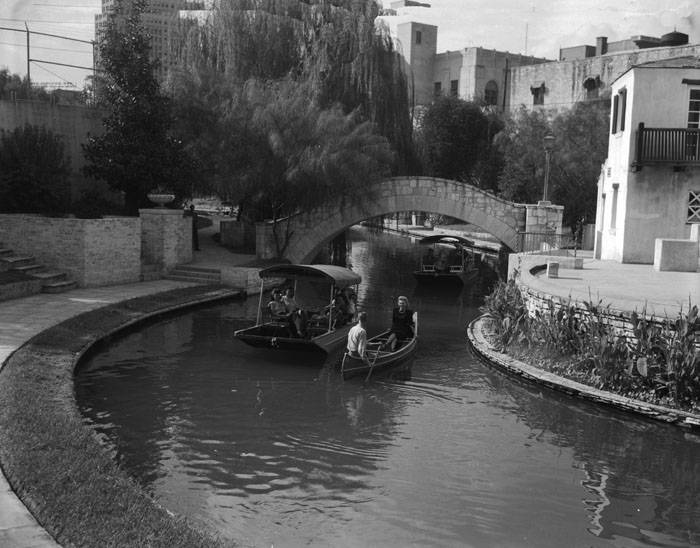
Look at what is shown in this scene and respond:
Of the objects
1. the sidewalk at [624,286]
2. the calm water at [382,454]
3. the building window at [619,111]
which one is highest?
the building window at [619,111]

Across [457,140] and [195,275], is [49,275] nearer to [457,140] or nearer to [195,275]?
[195,275]

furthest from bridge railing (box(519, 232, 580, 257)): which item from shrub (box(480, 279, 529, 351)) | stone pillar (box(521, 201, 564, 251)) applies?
shrub (box(480, 279, 529, 351))

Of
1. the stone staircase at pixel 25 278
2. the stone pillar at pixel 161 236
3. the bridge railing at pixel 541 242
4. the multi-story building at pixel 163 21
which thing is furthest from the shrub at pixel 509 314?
the multi-story building at pixel 163 21

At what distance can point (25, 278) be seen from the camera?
21.1 meters

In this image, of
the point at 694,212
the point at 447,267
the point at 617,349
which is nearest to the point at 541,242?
the point at 447,267

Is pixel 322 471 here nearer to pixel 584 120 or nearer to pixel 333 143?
pixel 333 143

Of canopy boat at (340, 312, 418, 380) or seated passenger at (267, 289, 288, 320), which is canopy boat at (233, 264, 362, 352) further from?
canopy boat at (340, 312, 418, 380)

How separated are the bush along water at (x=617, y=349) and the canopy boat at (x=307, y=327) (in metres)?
4.24

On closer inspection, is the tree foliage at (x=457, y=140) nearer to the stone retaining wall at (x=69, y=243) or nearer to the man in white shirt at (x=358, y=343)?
the stone retaining wall at (x=69, y=243)

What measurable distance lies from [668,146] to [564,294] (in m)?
9.32

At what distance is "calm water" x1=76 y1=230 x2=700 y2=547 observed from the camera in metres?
9.22

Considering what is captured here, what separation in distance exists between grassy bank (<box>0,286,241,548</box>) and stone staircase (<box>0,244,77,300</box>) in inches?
243

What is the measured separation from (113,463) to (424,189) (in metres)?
22.2

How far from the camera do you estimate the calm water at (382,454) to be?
363 inches
